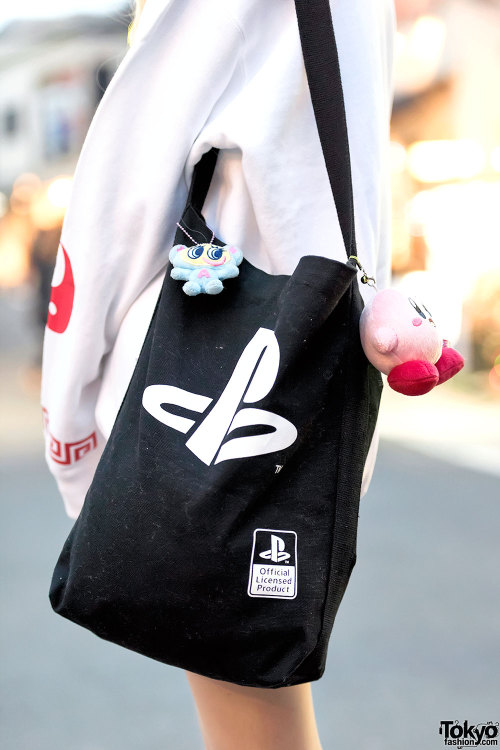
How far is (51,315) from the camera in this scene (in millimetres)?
1402

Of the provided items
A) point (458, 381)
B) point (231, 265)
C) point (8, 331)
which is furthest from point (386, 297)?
point (8, 331)

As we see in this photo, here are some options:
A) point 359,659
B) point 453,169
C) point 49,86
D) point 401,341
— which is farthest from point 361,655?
point 49,86

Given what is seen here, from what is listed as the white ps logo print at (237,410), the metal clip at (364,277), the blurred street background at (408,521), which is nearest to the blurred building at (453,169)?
the blurred street background at (408,521)

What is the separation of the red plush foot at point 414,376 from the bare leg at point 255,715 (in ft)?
1.41

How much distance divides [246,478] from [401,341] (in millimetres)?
256

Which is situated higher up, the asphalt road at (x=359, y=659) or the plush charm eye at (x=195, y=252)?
the plush charm eye at (x=195, y=252)

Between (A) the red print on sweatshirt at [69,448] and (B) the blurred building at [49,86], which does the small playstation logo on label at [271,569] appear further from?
(B) the blurred building at [49,86]

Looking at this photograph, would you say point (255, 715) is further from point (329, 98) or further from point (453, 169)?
point (453, 169)

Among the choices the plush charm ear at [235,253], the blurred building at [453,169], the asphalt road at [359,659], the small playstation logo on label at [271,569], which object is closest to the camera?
the small playstation logo on label at [271,569]

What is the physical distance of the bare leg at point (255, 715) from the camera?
1.16m

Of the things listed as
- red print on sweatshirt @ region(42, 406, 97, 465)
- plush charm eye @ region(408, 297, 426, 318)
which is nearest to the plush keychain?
plush charm eye @ region(408, 297, 426, 318)

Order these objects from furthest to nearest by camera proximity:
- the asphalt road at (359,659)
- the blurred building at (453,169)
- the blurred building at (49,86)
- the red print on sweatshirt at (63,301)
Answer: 1. the blurred building at (49,86)
2. the blurred building at (453,169)
3. the asphalt road at (359,659)
4. the red print on sweatshirt at (63,301)

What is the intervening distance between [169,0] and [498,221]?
915 cm

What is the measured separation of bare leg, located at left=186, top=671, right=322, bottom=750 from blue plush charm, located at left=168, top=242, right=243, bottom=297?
514 mm
